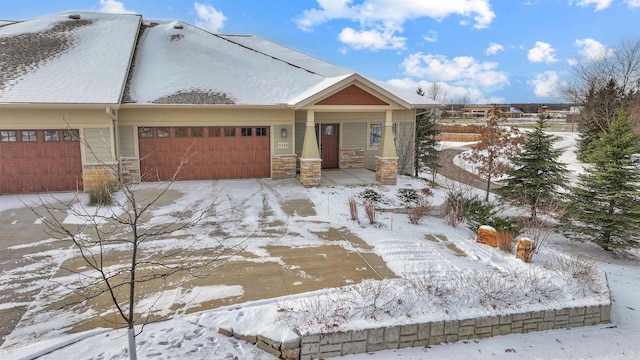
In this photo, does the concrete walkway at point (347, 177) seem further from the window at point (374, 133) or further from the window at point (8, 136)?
the window at point (8, 136)

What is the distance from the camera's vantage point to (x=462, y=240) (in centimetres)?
974

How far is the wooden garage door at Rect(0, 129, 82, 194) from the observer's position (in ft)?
43.9

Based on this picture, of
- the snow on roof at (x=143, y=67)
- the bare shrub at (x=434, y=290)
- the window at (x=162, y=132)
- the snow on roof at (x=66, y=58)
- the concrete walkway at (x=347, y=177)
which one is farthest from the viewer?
the concrete walkway at (x=347, y=177)

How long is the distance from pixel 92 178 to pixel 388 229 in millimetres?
9958

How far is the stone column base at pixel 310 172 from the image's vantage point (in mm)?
14562

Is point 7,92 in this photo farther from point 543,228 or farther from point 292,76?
point 543,228

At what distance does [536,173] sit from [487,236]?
229 inches

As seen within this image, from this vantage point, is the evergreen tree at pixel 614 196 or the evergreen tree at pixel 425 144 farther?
the evergreen tree at pixel 425 144

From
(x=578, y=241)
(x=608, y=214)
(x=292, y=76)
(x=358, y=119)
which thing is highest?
(x=292, y=76)

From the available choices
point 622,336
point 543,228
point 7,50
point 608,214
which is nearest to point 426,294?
point 622,336

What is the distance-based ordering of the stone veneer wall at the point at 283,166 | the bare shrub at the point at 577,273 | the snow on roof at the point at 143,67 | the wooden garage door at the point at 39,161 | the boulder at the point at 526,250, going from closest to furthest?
the bare shrub at the point at 577,273 → the boulder at the point at 526,250 → the wooden garage door at the point at 39,161 → the snow on roof at the point at 143,67 → the stone veneer wall at the point at 283,166

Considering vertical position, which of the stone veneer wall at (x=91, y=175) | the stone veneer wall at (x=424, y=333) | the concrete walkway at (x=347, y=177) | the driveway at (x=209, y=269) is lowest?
the stone veneer wall at (x=424, y=333)

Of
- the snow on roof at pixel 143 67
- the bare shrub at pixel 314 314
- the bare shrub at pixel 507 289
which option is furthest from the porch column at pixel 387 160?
the bare shrub at pixel 314 314

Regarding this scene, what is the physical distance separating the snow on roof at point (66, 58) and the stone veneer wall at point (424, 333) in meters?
10.9
